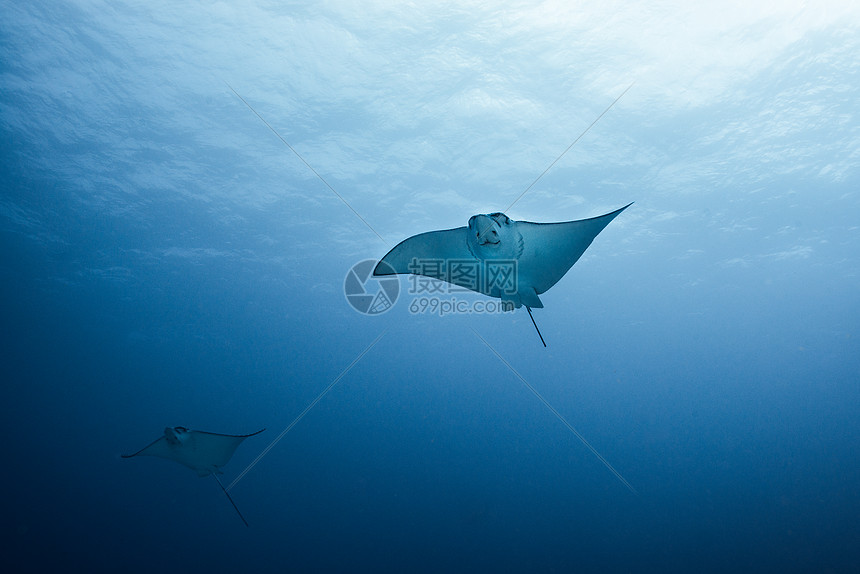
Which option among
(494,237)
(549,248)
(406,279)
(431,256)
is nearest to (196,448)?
(431,256)

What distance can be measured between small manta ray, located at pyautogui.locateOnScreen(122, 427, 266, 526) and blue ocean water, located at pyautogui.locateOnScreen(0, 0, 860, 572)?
6.87 metres

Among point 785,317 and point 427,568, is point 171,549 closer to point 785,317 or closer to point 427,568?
point 427,568

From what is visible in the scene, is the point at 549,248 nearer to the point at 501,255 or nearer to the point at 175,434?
the point at 501,255

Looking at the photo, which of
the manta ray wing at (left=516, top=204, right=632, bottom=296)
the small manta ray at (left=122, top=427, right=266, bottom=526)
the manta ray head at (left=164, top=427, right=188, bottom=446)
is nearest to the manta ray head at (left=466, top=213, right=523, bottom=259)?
the manta ray wing at (left=516, top=204, right=632, bottom=296)

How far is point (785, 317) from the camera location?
24.0 m

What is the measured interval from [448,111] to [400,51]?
1.74 m

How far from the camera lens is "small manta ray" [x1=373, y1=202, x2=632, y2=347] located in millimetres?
4039

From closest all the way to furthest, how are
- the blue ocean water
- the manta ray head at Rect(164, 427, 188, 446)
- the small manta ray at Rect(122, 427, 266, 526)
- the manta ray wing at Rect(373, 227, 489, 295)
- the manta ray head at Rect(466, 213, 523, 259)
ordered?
the manta ray head at Rect(466, 213, 523, 259)
the manta ray wing at Rect(373, 227, 489, 295)
the manta ray head at Rect(164, 427, 188, 446)
the small manta ray at Rect(122, 427, 266, 526)
the blue ocean water

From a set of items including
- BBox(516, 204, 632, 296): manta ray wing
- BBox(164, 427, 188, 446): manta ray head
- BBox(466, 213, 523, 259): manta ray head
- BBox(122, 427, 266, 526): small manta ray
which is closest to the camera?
BBox(466, 213, 523, 259): manta ray head

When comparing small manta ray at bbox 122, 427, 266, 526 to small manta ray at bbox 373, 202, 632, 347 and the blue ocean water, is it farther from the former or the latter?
the blue ocean water

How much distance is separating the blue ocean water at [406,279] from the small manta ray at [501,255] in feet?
18.0

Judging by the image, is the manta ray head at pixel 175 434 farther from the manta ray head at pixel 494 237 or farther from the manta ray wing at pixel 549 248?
the manta ray wing at pixel 549 248

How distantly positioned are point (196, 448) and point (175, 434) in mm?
770

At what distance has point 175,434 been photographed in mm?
6484
